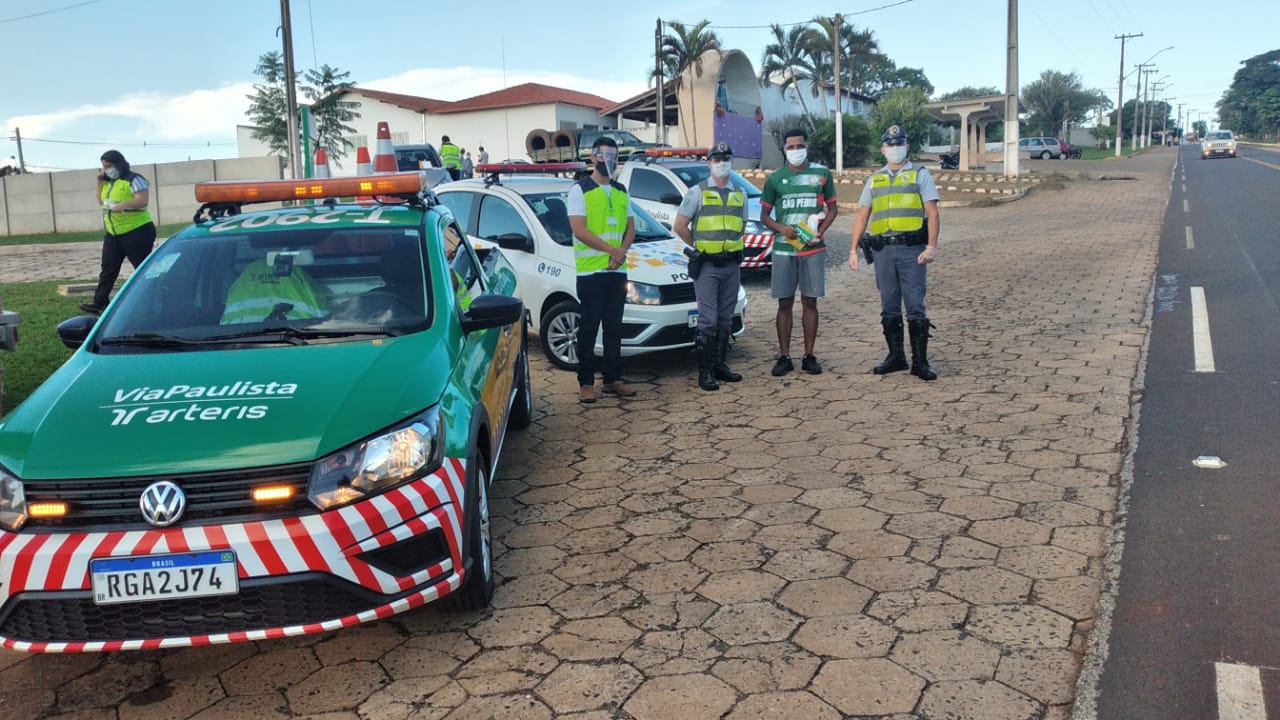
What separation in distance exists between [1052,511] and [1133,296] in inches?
279

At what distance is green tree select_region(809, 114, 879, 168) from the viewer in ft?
143

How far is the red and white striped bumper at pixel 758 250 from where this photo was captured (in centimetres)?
1263

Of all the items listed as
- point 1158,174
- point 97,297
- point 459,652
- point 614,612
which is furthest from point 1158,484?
point 1158,174

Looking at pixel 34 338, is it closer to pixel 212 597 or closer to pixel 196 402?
pixel 196 402

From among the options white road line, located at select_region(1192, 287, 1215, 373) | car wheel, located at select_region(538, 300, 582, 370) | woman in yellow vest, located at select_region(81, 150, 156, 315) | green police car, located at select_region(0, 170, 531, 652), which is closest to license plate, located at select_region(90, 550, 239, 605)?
green police car, located at select_region(0, 170, 531, 652)

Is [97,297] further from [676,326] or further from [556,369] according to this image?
[676,326]

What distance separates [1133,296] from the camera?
10.9 meters

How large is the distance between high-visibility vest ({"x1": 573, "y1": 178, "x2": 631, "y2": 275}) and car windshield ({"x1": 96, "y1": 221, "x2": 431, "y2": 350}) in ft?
7.57

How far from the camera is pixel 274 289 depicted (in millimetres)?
4504

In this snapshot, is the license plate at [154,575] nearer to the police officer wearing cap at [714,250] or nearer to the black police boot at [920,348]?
the police officer wearing cap at [714,250]

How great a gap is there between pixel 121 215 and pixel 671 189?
20.8ft

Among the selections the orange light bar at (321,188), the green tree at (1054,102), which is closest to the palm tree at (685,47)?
the orange light bar at (321,188)

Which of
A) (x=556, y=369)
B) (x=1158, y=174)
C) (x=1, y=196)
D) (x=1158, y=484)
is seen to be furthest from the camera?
(x=1158, y=174)

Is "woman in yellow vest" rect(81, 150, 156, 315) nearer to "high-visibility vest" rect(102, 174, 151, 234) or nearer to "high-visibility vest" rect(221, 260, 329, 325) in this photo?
"high-visibility vest" rect(102, 174, 151, 234)
